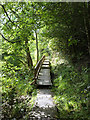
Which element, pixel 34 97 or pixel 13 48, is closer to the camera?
pixel 13 48

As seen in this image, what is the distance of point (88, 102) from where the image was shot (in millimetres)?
3457

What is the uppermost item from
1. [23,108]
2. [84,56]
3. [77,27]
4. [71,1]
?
[71,1]

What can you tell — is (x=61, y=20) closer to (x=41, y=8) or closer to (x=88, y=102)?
(x=41, y=8)

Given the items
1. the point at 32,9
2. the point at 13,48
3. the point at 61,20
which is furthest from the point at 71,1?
the point at 13,48

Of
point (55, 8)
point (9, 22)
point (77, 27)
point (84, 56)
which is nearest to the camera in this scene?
point (9, 22)

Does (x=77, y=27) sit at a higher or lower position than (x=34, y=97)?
higher

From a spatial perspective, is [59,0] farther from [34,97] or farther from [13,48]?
[34,97]

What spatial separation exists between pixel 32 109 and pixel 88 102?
2.07 meters

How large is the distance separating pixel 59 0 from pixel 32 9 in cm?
198

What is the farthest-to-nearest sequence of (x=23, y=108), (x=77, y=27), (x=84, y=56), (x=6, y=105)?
(x=84, y=56) → (x=77, y=27) → (x=6, y=105) → (x=23, y=108)

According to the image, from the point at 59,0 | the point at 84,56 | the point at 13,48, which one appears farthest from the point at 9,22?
the point at 84,56

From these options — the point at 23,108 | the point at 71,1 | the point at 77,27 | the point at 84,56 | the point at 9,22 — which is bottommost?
the point at 23,108

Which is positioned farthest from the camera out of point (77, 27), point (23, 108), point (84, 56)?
point (84, 56)

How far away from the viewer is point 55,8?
496cm
